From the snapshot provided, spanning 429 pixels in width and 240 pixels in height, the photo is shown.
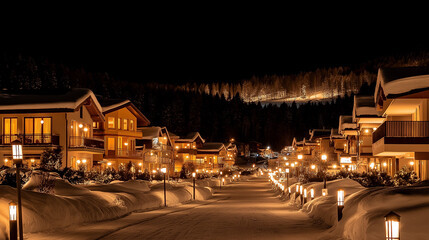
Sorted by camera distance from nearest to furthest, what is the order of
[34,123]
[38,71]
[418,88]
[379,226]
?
[379,226], [418,88], [34,123], [38,71]

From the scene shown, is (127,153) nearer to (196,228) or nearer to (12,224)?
(196,228)

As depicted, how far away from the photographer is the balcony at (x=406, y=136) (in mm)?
30438

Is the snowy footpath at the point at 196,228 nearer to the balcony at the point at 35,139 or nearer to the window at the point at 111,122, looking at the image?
the balcony at the point at 35,139

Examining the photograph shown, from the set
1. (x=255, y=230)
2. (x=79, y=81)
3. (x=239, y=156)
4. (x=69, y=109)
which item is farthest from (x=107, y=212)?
(x=239, y=156)

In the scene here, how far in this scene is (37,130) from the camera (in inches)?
1860

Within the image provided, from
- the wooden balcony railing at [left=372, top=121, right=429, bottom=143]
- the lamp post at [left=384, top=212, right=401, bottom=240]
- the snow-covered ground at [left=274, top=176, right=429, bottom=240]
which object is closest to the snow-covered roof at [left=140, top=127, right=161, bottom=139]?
the wooden balcony railing at [left=372, top=121, right=429, bottom=143]

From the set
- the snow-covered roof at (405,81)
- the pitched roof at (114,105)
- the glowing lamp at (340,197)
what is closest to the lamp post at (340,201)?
the glowing lamp at (340,197)

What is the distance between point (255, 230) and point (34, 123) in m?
32.1

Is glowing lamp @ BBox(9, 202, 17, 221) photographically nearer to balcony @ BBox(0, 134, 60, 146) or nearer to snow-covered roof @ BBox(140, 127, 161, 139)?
balcony @ BBox(0, 134, 60, 146)

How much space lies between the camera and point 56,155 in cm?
4350

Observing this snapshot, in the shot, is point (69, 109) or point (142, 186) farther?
point (69, 109)

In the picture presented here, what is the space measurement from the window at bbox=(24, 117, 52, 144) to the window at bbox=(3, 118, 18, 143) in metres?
0.99

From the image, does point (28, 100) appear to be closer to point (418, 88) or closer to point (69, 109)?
point (69, 109)

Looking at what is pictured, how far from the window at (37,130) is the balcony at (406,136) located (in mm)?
28874
